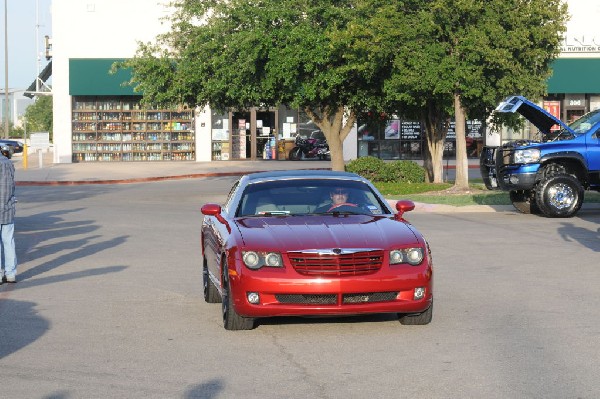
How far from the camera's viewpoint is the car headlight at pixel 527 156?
23.0 m

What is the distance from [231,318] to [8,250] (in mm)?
4762

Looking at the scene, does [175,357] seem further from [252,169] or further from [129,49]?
[129,49]

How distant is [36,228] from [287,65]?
431 inches

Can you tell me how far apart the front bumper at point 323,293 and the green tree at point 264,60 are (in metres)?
20.1

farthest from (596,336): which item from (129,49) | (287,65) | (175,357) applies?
(129,49)

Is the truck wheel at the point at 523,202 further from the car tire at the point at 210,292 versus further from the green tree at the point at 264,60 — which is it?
the car tire at the point at 210,292

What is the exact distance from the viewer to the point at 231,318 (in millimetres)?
9859

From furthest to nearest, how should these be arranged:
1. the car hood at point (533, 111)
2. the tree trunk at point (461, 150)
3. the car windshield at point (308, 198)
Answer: the tree trunk at point (461, 150), the car hood at point (533, 111), the car windshield at point (308, 198)

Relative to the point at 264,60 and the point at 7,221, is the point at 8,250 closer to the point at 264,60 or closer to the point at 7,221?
the point at 7,221

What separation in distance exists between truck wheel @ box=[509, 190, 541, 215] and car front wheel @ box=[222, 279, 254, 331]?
14.8m

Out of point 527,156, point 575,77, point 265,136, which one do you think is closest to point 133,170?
point 265,136

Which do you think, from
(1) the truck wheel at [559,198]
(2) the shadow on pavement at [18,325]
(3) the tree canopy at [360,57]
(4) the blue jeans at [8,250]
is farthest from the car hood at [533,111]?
(2) the shadow on pavement at [18,325]

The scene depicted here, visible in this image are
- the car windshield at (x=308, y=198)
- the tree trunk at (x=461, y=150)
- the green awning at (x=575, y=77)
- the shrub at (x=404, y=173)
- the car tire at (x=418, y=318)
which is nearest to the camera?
the car tire at (x=418, y=318)

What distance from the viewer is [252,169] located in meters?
47.9
